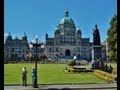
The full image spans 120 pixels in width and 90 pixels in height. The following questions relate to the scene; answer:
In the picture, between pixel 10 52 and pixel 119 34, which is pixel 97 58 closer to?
pixel 119 34

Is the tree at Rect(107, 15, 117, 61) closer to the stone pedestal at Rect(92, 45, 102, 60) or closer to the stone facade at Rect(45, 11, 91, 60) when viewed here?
the stone pedestal at Rect(92, 45, 102, 60)

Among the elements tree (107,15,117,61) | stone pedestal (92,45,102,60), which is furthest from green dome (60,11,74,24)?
tree (107,15,117,61)

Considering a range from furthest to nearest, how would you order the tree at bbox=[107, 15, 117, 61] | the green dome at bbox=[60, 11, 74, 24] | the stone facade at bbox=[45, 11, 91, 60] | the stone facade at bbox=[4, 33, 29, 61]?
the stone facade at bbox=[45, 11, 91, 60]
the green dome at bbox=[60, 11, 74, 24]
the stone facade at bbox=[4, 33, 29, 61]
the tree at bbox=[107, 15, 117, 61]

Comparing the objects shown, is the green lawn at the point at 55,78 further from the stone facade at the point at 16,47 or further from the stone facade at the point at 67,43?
the stone facade at the point at 67,43

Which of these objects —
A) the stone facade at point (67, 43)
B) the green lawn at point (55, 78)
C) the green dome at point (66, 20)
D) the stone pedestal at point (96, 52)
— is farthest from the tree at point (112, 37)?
the stone facade at point (67, 43)

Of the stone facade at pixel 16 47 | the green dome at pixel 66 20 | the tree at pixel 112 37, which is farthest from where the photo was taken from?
the green dome at pixel 66 20

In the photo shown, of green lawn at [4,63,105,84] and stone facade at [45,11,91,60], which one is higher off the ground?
stone facade at [45,11,91,60]

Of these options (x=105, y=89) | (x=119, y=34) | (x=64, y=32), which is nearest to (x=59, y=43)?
(x=64, y=32)

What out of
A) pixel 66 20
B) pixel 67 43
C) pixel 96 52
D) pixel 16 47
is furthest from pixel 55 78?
pixel 67 43

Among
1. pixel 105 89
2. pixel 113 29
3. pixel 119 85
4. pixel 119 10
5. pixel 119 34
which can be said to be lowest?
pixel 105 89

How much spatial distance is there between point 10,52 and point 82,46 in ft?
93.5

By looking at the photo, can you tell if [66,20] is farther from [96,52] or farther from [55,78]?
[55,78]

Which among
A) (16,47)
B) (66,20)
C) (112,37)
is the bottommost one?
(112,37)

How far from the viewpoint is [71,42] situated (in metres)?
152
